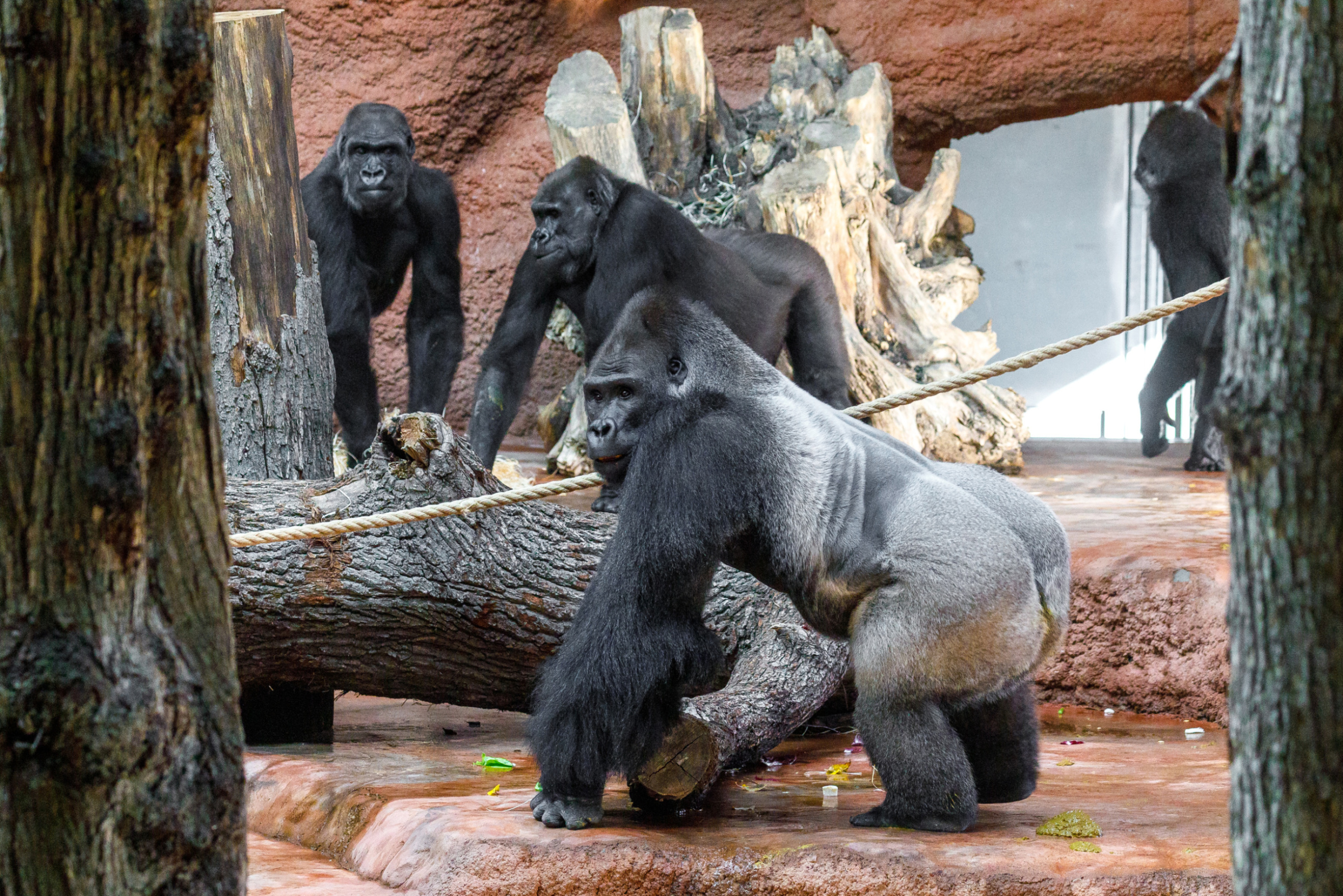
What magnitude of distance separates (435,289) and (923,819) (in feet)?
13.3

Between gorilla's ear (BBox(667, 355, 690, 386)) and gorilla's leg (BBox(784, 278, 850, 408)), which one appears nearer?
gorilla's ear (BBox(667, 355, 690, 386))

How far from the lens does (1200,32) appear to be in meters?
8.08

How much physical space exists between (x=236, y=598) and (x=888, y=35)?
627cm

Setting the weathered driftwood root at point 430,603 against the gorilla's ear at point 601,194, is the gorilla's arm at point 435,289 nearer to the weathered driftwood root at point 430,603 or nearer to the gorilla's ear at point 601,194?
the gorilla's ear at point 601,194

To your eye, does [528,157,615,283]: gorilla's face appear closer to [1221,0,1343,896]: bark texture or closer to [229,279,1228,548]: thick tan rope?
[229,279,1228,548]: thick tan rope

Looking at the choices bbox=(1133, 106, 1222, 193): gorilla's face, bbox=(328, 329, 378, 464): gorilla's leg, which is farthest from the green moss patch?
bbox=(1133, 106, 1222, 193): gorilla's face

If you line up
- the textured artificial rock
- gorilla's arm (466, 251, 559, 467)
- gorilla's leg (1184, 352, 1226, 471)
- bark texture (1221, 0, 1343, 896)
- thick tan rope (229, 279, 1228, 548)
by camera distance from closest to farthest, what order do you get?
bark texture (1221, 0, 1343, 896), thick tan rope (229, 279, 1228, 548), gorilla's arm (466, 251, 559, 467), gorilla's leg (1184, 352, 1226, 471), the textured artificial rock

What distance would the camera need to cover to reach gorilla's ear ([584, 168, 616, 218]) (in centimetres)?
516

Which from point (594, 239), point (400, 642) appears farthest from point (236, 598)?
point (594, 239)

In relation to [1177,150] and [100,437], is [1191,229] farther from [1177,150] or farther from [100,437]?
[100,437]

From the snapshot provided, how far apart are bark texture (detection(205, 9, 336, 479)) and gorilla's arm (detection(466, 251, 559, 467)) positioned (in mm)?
1181

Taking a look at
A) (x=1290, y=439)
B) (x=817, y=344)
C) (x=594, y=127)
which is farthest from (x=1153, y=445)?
(x=1290, y=439)

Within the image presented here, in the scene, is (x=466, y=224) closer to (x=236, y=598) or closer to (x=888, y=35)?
(x=888, y=35)

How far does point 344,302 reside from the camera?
554 centimetres
